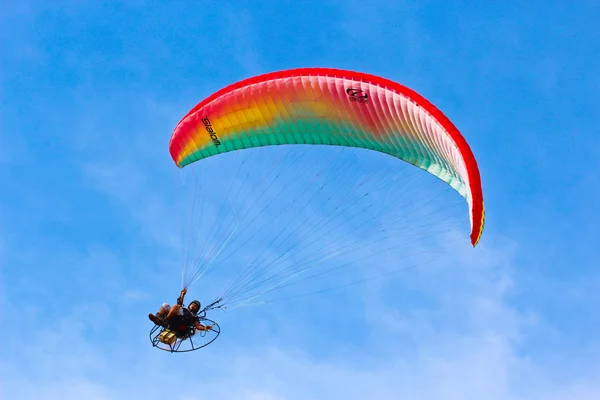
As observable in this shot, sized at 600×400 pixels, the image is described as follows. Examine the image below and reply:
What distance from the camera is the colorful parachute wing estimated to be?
19.5 m

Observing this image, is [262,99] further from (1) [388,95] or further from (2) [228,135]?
(1) [388,95]

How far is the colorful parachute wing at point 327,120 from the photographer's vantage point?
1953cm

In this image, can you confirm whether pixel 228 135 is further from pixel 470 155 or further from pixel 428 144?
pixel 470 155

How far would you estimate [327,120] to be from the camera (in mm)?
21203

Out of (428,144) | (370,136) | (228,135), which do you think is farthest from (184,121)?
(428,144)

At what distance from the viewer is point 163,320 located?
19.8 meters

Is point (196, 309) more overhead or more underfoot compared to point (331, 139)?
more underfoot

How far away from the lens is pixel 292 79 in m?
20.8

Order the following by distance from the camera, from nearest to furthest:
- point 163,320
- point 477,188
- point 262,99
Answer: point 477,188 → point 163,320 → point 262,99

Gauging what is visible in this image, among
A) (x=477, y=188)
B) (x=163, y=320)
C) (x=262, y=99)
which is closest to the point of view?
(x=477, y=188)

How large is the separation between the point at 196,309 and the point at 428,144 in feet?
21.1

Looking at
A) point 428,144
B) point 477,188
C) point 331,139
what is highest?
point 331,139

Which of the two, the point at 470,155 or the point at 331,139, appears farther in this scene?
the point at 331,139

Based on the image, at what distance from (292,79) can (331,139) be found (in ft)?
6.11
